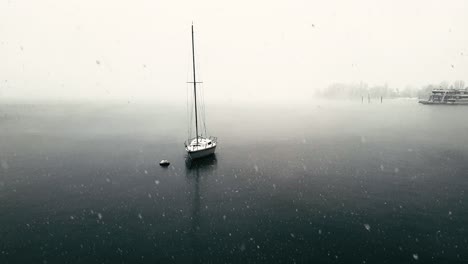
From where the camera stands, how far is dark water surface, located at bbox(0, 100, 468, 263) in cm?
2358

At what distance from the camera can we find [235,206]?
32.1 meters

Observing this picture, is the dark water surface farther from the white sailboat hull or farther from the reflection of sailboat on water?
the white sailboat hull

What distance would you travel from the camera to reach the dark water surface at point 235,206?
77.4 ft

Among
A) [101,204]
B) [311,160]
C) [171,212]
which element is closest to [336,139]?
[311,160]

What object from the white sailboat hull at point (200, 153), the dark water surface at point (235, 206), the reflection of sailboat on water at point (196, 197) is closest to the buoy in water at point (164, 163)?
the dark water surface at point (235, 206)

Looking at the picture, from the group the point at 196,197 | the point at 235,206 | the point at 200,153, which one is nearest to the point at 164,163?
the point at 200,153

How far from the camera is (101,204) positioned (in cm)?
3234

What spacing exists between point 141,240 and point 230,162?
27.1 metres

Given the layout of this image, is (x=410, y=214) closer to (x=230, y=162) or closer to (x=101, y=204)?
(x=230, y=162)

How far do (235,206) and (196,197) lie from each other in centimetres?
573

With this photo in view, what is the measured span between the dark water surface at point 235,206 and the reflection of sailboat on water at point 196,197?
0.16 metres

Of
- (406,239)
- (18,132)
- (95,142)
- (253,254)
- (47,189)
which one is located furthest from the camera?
(18,132)

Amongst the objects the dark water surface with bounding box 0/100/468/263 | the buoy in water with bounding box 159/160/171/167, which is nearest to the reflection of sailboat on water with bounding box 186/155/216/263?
the dark water surface with bounding box 0/100/468/263

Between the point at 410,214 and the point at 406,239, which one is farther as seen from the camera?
the point at 410,214
